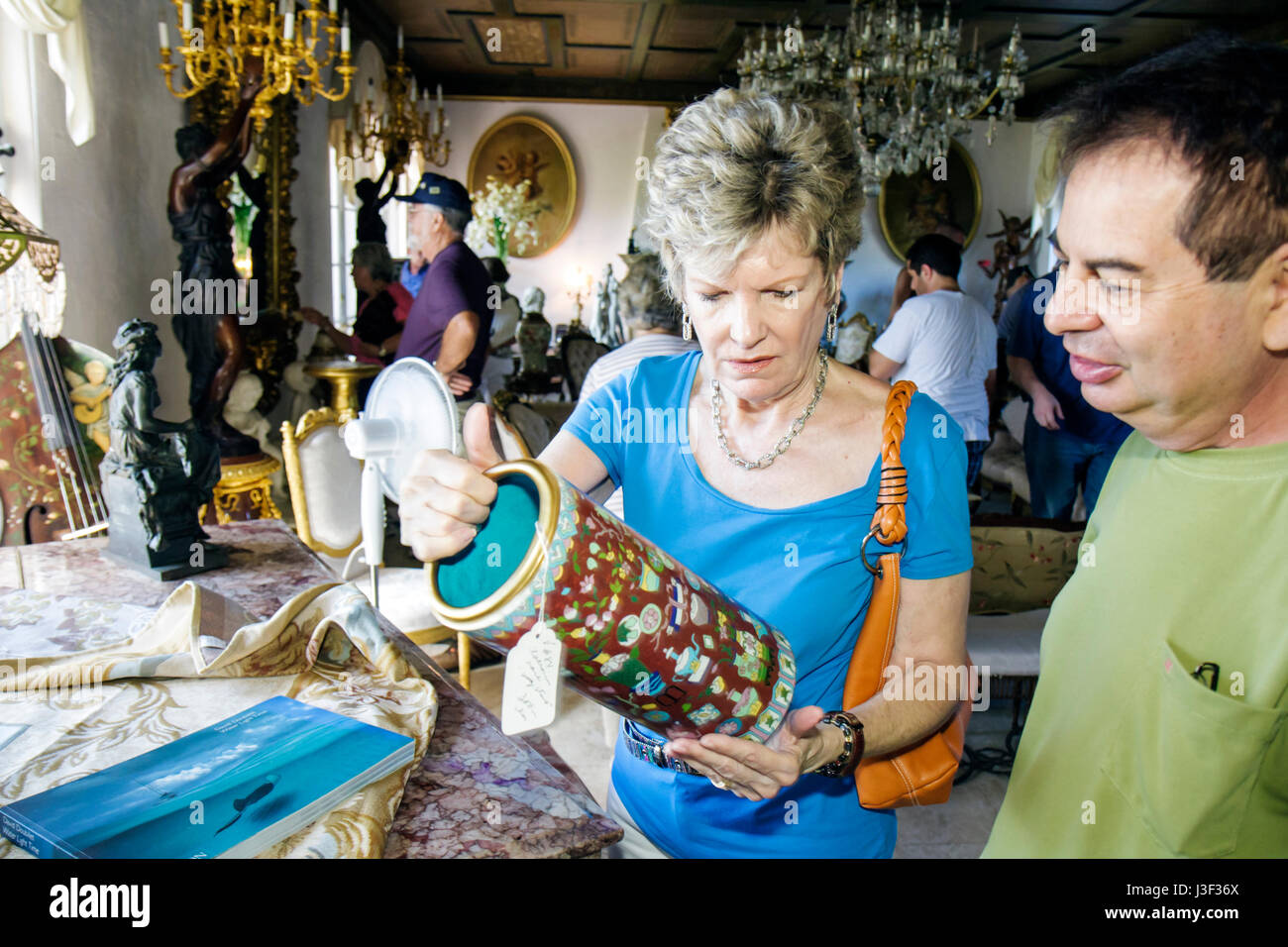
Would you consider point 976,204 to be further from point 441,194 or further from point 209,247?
point 209,247

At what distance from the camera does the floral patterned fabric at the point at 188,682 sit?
3.34 feet

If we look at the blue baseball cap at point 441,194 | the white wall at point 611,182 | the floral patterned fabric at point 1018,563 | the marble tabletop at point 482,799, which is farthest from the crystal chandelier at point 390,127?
the marble tabletop at point 482,799

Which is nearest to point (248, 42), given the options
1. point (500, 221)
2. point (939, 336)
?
point (939, 336)

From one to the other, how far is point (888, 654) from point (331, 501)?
2.30m

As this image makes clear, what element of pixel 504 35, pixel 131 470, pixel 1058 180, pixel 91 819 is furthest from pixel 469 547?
pixel 504 35

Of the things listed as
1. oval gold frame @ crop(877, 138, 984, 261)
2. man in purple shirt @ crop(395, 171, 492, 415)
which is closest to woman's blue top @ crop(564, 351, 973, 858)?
man in purple shirt @ crop(395, 171, 492, 415)

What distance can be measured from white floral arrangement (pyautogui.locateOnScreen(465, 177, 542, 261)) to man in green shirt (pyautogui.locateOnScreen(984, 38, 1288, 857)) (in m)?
8.87

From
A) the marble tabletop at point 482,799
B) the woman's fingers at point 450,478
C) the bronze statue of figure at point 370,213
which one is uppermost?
the bronze statue of figure at point 370,213

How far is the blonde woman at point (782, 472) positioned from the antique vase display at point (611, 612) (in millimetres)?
167

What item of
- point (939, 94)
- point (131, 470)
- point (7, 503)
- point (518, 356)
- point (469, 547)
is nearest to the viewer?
point (469, 547)

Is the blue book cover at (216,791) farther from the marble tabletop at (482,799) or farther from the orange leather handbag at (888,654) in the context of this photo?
the orange leather handbag at (888,654)

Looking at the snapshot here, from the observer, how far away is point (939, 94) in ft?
20.5
